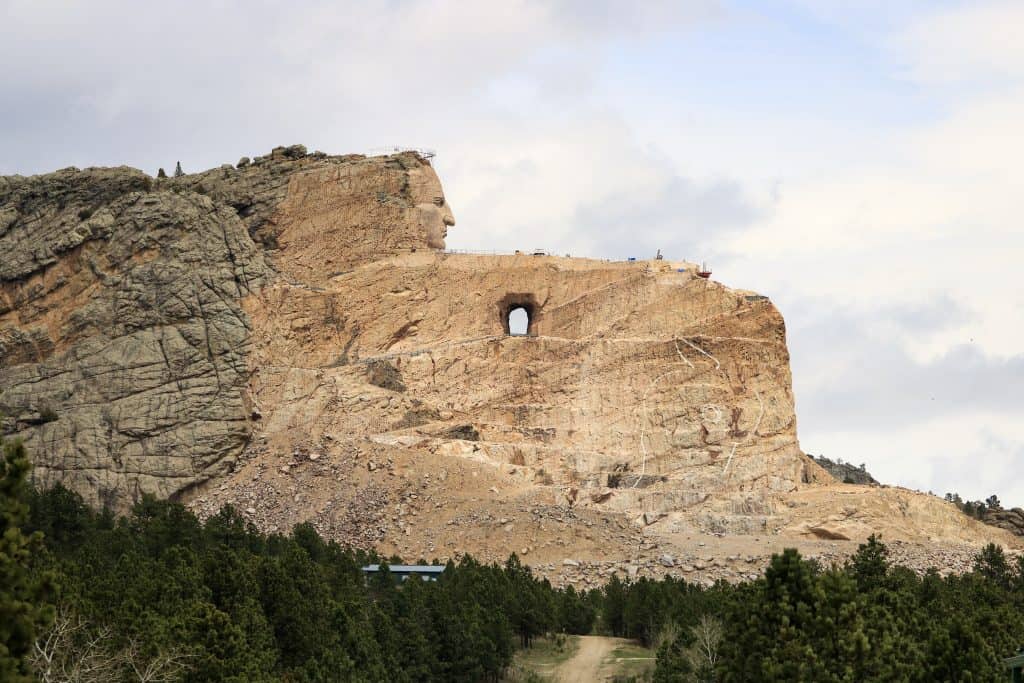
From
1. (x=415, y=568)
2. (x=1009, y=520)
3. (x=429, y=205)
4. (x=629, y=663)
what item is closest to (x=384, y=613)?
(x=629, y=663)

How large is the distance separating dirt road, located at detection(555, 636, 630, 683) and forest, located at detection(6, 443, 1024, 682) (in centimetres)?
110

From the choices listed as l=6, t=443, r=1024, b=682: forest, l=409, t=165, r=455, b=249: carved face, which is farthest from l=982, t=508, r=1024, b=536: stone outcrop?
l=409, t=165, r=455, b=249: carved face

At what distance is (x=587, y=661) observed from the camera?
69.8 m

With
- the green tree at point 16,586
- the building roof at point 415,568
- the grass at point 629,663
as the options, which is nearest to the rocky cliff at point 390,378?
the building roof at point 415,568

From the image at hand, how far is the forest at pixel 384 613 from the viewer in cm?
4191

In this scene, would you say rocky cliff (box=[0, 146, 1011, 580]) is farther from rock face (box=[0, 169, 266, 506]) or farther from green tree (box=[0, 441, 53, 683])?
green tree (box=[0, 441, 53, 683])

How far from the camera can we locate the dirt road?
67375 mm

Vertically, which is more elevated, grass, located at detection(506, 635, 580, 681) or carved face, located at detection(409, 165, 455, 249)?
carved face, located at detection(409, 165, 455, 249)

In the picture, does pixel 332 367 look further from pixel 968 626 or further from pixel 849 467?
pixel 968 626

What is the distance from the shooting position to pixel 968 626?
142 feet

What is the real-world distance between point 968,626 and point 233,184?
67053 mm

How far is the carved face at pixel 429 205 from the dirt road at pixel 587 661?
1318 inches

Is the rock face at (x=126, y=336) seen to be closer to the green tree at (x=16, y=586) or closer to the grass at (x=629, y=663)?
the grass at (x=629, y=663)

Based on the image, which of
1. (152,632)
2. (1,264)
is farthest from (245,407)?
(152,632)
